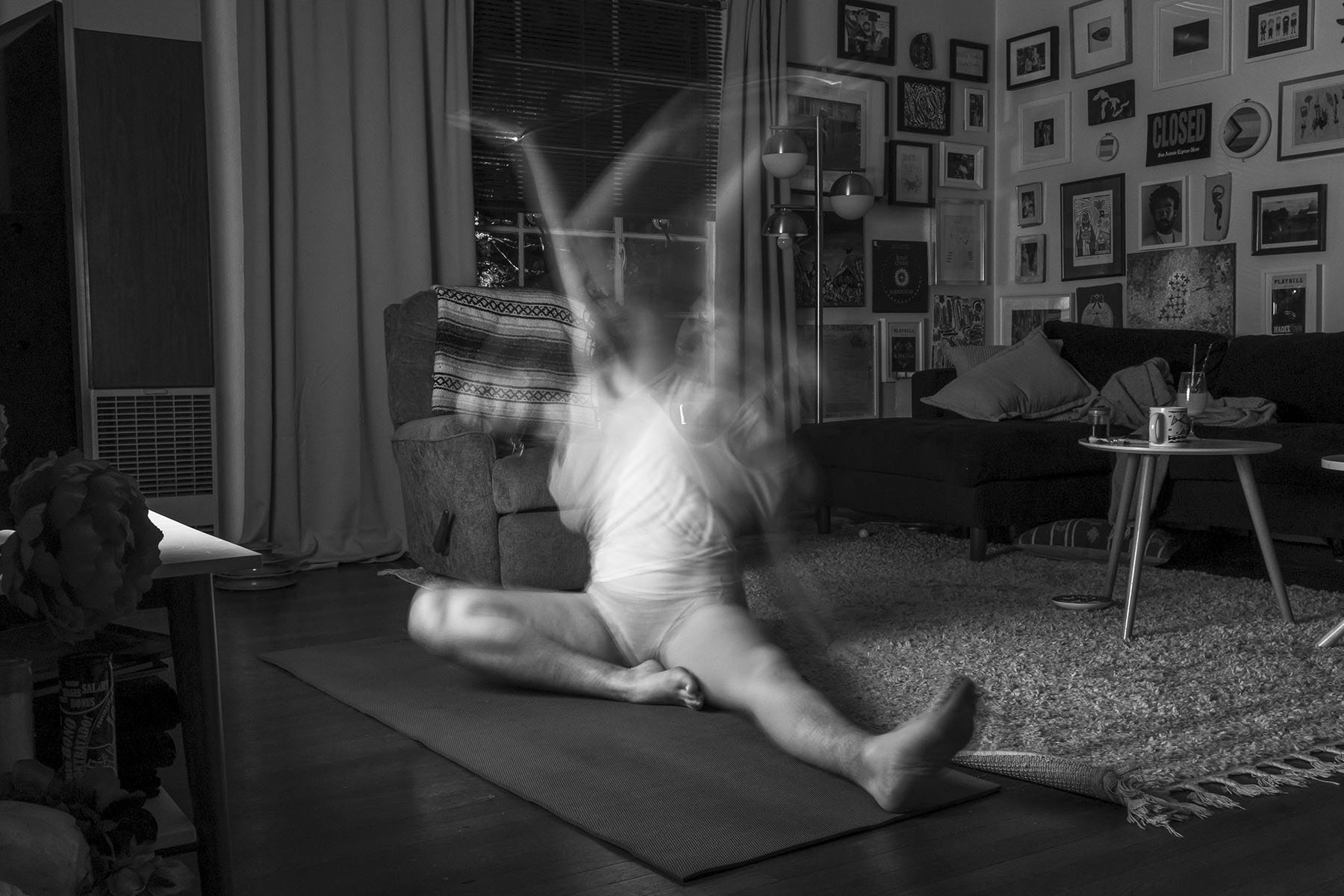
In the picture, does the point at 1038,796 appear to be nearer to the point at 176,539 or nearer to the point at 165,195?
the point at 176,539

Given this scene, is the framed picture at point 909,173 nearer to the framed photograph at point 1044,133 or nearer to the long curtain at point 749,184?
Answer: the framed photograph at point 1044,133

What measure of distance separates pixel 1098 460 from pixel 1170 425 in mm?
1251

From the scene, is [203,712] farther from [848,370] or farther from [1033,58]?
[1033,58]

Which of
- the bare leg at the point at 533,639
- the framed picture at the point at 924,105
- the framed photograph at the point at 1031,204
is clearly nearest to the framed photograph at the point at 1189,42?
the framed photograph at the point at 1031,204

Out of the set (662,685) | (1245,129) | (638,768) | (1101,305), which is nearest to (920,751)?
(638,768)

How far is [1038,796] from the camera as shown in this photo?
182 cm

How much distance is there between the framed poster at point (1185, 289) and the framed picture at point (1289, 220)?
0.15 meters

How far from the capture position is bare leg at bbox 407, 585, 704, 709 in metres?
2.26

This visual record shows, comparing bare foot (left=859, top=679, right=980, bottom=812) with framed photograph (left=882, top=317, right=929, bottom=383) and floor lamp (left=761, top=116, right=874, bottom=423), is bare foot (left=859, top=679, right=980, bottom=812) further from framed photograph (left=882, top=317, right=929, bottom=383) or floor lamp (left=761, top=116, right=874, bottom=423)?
framed photograph (left=882, top=317, right=929, bottom=383)

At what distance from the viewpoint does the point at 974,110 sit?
6.05 metres

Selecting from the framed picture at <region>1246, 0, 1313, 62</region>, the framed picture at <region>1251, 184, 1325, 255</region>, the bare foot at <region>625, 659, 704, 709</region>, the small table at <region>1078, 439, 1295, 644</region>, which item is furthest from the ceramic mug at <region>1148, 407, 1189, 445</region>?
the framed picture at <region>1246, 0, 1313, 62</region>

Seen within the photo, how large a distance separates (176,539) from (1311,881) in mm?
1458

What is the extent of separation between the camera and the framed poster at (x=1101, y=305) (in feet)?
18.1

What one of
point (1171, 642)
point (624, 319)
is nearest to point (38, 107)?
point (624, 319)
